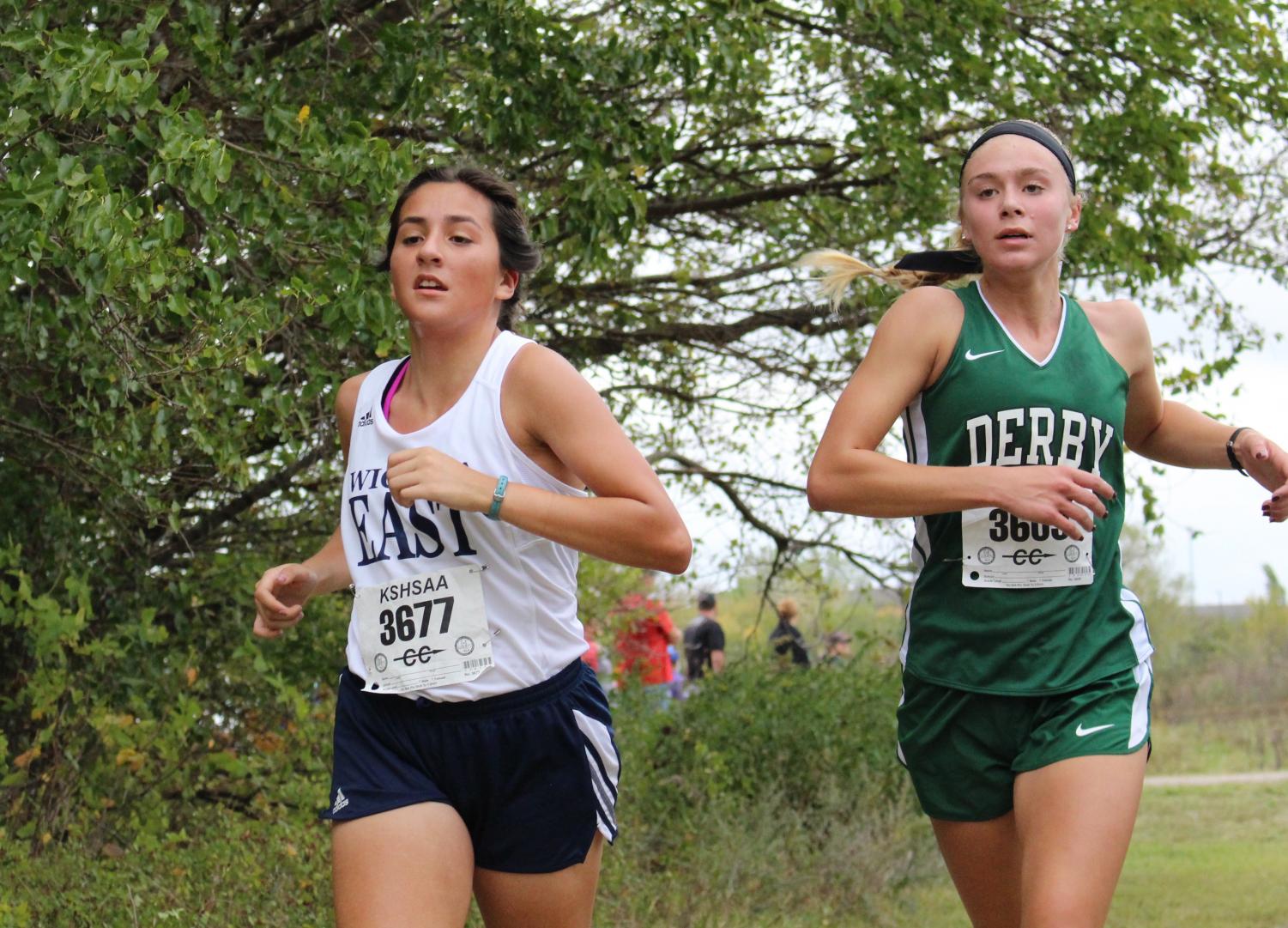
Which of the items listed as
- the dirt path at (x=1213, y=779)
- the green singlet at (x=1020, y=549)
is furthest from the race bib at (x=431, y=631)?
the dirt path at (x=1213, y=779)

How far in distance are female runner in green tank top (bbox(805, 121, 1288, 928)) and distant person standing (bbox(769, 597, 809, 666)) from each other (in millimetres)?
5546

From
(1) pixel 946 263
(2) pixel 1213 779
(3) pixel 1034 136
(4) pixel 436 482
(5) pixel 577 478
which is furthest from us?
(2) pixel 1213 779

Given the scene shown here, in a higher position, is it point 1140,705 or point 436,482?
point 436,482

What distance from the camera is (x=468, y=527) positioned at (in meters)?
2.96

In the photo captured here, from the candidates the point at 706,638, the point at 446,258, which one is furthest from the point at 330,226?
the point at 706,638

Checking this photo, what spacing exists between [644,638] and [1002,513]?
6.35 m

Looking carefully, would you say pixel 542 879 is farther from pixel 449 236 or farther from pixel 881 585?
pixel 881 585

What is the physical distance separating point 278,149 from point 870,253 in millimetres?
3723

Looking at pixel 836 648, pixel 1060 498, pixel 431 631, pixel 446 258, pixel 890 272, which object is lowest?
pixel 431 631

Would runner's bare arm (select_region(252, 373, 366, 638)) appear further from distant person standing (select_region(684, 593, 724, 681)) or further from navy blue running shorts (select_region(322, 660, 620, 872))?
distant person standing (select_region(684, 593, 724, 681))

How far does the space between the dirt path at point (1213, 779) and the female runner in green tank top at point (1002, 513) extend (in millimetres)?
12179

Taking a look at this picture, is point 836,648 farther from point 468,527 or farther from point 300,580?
point 468,527

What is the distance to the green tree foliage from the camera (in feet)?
14.1

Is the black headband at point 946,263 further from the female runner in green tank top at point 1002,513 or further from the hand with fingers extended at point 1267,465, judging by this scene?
the hand with fingers extended at point 1267,465
